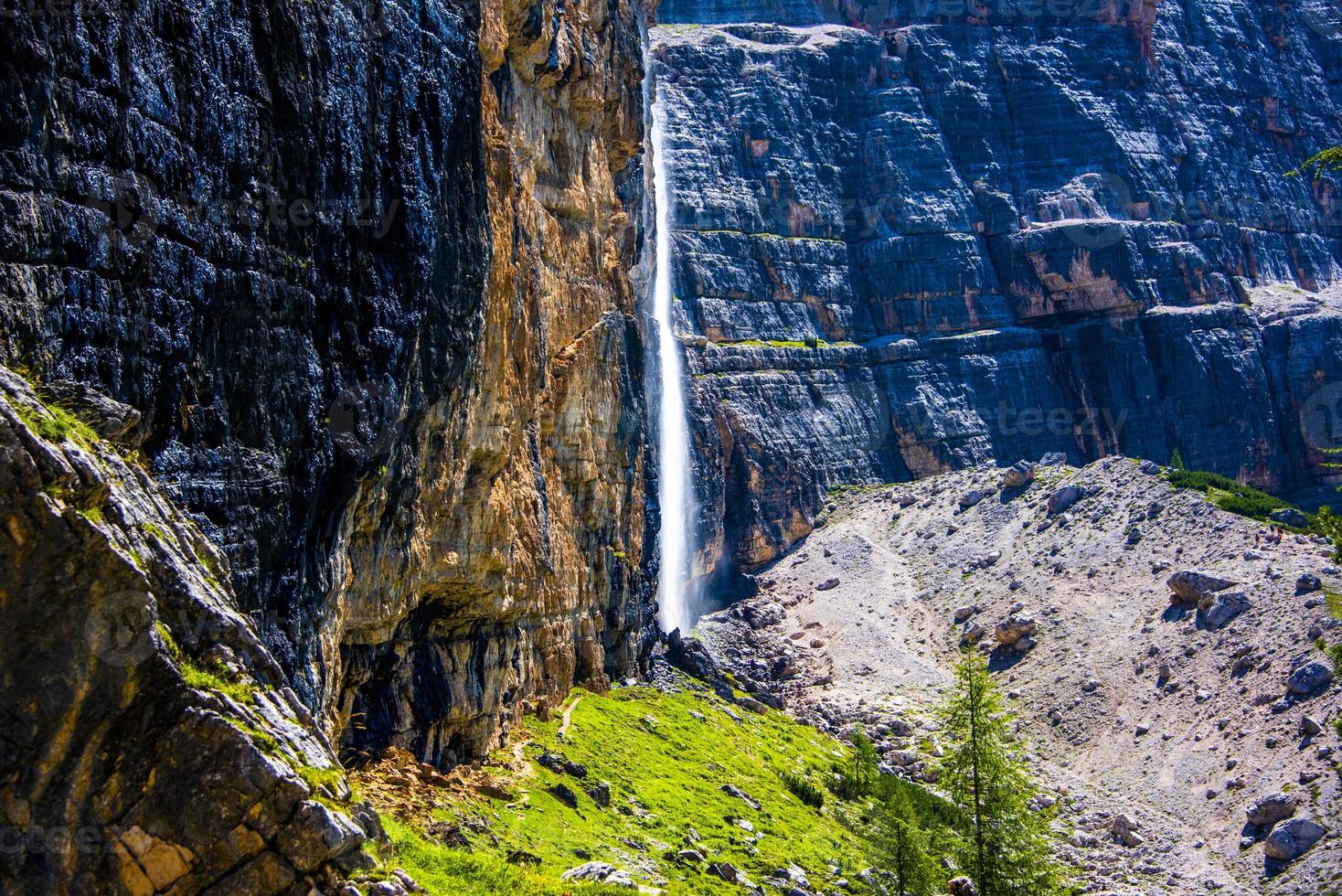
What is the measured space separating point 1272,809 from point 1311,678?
407 inches

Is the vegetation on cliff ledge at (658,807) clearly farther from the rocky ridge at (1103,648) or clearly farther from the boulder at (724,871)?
the rocky ridge at (1103,648)

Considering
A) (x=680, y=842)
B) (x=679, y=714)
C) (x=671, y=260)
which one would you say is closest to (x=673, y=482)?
(x=671, y=260)

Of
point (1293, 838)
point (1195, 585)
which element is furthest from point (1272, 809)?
point (1195, 585)

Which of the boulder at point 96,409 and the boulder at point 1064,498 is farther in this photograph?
the boulder at point 1064,498

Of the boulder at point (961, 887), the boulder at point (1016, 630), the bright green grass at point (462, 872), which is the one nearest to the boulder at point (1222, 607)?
the boulder at point (1016, 630)

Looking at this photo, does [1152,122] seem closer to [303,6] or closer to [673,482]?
[673,482]

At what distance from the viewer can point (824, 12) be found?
571 feet

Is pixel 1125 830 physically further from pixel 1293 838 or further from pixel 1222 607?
pixel 1222 607

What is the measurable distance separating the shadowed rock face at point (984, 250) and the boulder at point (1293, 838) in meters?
65.9

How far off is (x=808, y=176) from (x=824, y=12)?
3210 centimetres

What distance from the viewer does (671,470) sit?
122 meters

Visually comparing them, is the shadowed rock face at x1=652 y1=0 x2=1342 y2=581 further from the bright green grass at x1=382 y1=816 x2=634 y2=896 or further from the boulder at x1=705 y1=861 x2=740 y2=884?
the bright green grass at x1=382 y1=816 x2=634 y2=896

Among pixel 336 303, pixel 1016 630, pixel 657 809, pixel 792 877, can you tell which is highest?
pixel 336 303

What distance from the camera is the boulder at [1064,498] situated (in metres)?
110
